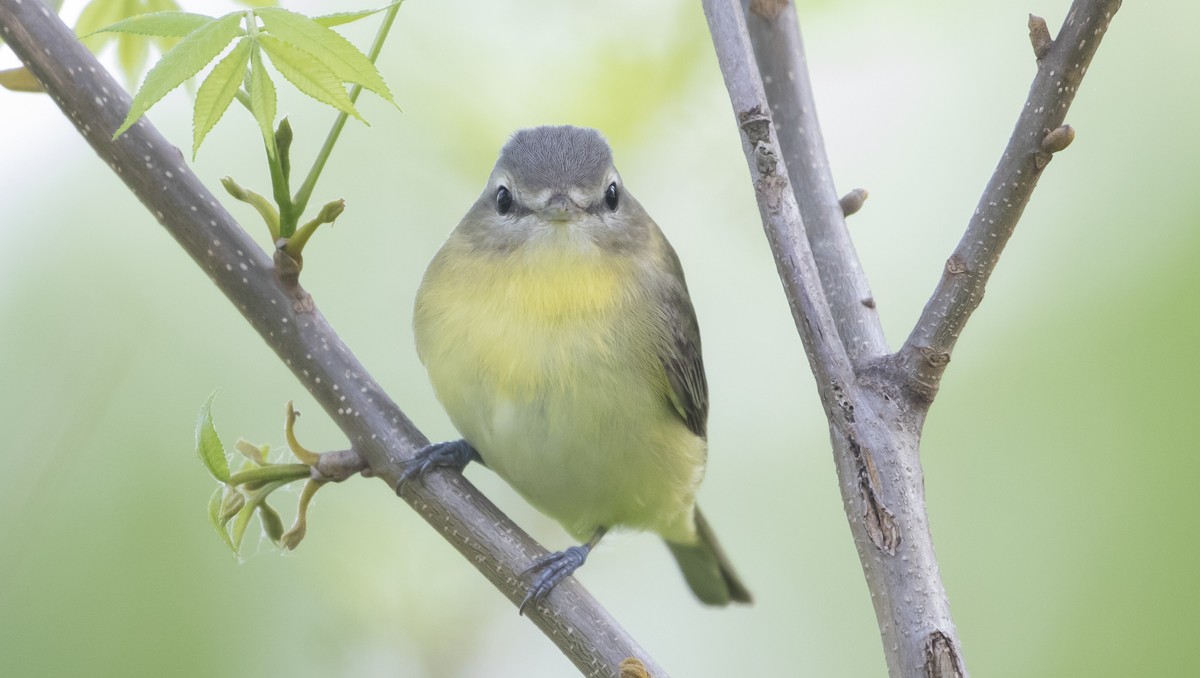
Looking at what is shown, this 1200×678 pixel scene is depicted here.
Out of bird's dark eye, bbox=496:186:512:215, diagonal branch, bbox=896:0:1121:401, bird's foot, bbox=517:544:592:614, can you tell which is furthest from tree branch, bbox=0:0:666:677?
bird's dark eye, bbox=496:186:512:215

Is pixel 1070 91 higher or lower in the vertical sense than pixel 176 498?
higher

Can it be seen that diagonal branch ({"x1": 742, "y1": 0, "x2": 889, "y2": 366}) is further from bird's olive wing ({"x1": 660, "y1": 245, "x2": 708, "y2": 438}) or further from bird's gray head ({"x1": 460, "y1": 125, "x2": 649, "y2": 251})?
bird's olive wing ({"x1": 660, "y1": 245, "x2": 708, "y2": 438})

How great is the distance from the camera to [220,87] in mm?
1591

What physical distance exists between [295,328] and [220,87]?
22.3 inches

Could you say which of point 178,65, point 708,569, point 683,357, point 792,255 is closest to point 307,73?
point 178,65

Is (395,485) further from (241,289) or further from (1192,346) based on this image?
(1192,346)

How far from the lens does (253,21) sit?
5.40 ft

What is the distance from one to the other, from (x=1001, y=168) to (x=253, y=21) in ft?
3.67

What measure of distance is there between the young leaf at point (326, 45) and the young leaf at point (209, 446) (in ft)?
1.86

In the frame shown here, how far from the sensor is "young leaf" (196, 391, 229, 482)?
1.76 meters

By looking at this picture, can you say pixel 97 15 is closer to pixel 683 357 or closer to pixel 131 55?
pixel 131 55

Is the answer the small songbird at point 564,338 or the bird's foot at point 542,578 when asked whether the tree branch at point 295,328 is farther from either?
the small songbird at point 564,338

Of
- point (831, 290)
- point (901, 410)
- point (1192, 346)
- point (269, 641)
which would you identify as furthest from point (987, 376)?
point (269, 641)

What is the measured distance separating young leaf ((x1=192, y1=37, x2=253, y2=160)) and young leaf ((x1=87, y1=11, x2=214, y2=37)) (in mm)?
60
